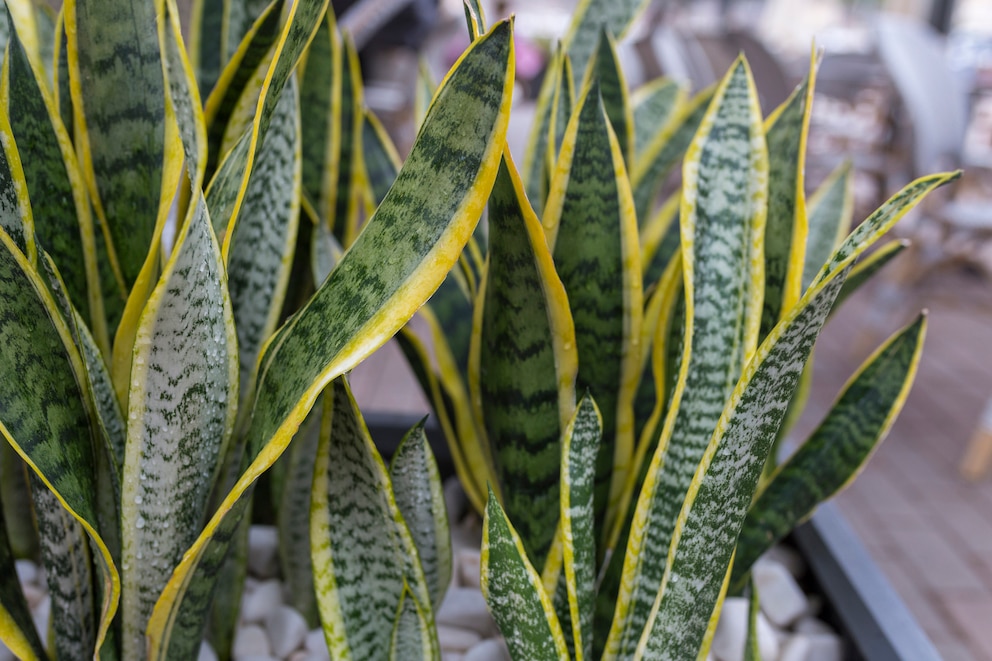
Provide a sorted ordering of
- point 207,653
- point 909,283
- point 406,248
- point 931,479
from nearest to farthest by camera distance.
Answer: point 406,248, point 207,653, point 931,479, point 909,283

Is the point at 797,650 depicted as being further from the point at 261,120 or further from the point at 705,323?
the point at 261,120

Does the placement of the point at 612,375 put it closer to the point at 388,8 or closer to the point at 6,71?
the point at 6,71

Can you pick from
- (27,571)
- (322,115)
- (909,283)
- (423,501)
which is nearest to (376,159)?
(322,115)

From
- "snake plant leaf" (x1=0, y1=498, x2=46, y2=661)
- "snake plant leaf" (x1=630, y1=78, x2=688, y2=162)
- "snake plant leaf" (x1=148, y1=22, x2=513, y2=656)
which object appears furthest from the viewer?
"snake plant leaf" (x1=630, y1=78, x2=688, y2=162)

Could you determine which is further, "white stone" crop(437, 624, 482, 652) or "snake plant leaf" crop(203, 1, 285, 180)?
"white stone" crop(437, 624, 482, 652)

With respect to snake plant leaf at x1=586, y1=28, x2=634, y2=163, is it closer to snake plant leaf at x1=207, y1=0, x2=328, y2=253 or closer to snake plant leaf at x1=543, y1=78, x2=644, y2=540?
snake plant leaf at x1=543, y1=78, x2=644, y2=540

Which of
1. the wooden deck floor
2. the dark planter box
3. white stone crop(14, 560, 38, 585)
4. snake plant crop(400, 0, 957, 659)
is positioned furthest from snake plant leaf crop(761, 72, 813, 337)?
the wooden deck floor

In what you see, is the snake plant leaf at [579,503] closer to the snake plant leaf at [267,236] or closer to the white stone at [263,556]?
the snake plant leaf at [267,236]
